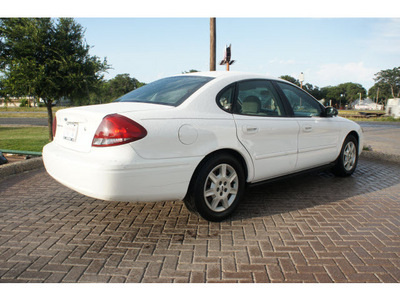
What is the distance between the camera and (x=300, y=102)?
14.6 ft

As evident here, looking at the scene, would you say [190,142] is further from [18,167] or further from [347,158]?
[18,167]

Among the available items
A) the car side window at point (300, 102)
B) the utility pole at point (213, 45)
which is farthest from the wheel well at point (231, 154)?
the utility pole at point (213, 45)

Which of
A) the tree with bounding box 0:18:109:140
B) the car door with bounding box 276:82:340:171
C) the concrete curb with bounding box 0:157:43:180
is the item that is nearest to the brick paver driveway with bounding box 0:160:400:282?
the car door with bounding box 276:82:340:171

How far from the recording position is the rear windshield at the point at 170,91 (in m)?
3.29

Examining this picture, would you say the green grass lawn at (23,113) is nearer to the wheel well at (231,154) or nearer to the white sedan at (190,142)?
the white sedan at (190,142)

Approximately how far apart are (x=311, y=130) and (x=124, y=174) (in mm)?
2794

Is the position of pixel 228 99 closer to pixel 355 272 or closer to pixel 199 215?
pixel 199 215

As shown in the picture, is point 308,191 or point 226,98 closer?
point 226,98

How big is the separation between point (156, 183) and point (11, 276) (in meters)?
1.31

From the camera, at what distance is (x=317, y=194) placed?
446cm

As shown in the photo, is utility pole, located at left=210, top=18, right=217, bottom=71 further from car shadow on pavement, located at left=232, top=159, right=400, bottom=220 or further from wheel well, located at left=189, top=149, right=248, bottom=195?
wheel well, located at left=189, top=149, right=248, bottom=195

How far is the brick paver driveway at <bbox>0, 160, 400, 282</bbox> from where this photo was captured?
242cm

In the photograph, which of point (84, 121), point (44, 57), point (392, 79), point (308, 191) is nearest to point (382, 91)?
point (392, 79)

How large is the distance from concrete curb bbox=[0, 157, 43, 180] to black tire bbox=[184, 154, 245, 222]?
12.0ft
